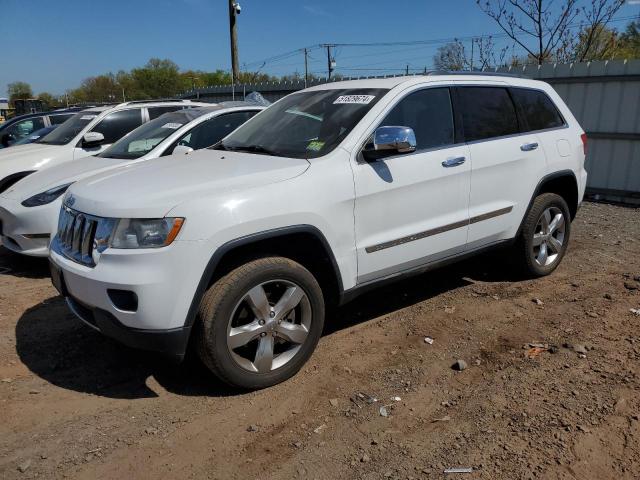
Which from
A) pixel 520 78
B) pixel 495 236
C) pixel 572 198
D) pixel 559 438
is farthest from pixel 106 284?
pixel 572 198

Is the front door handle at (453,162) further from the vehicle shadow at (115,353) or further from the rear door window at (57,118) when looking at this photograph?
the rear door window at (57,118)

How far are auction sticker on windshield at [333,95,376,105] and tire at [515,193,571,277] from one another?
1.96 meters

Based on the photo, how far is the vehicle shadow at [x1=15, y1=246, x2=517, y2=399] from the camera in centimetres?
348

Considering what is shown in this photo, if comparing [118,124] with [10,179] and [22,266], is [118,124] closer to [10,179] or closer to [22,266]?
[10,179]

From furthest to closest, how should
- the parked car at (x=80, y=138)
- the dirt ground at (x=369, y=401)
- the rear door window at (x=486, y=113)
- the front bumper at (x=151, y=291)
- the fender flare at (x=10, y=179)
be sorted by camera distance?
the parked car at (x=80, y=138) → the fender flare at (x=10, y=179) → the rear door window at (x=486, y=113) → the front bumper at (x=151, y=291) → the dirt ground at (x=369, y=401)

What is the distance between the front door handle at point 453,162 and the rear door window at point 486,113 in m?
0.24

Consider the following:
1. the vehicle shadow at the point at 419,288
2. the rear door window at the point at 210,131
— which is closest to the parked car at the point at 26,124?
the rear door window at the point at 210,131

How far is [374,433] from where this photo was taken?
2.93 m

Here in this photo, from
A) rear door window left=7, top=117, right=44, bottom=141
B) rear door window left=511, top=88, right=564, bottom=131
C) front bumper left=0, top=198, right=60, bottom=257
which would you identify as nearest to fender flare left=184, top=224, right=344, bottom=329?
rear door window left=511, top=88, right=564, bottom=131

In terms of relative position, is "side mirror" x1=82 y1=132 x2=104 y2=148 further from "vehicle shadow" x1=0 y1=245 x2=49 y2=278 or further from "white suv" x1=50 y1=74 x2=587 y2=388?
"white suv" x1=50 y1=74 x2=587 y2=388

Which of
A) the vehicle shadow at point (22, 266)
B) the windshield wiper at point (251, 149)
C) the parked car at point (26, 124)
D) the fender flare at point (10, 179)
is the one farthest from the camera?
the parked car at point (26, 124)

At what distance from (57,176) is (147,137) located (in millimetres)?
1063

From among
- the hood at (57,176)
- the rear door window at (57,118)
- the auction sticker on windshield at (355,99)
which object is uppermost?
the auction sticker on windshield at (355,99)

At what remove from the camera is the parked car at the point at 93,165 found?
5445 millimetres
